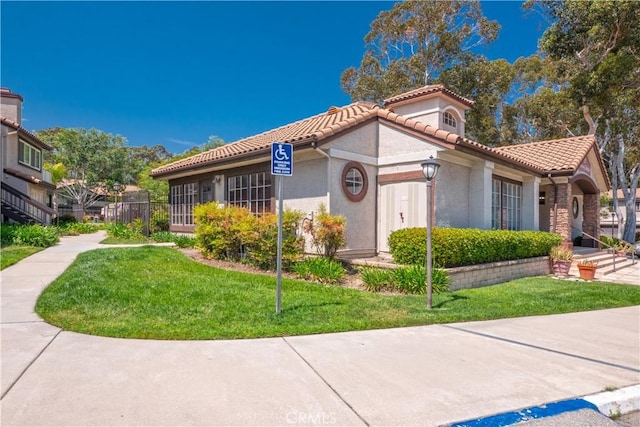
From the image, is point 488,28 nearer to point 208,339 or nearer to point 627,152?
point 627,152

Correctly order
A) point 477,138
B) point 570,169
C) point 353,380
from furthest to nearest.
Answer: point 477,138 < point 570,169 < point 353,380

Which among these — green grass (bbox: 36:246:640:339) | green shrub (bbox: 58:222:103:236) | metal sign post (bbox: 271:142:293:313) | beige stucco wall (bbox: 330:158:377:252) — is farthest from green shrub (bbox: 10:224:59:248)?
metal sign post (bbox: 271:142:293:313)

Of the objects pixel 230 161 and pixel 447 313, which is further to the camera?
pixel 230 161

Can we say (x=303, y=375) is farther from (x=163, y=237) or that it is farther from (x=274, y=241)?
(x=163, y=237)

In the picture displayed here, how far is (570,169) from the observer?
14508 millimetres

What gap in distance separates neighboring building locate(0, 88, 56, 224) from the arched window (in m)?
20.3

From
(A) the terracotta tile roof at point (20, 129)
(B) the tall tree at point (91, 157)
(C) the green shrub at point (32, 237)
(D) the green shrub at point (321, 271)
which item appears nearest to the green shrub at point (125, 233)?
(C) the green shrub at point (32, 237)

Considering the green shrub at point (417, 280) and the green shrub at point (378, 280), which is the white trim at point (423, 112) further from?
the green shrub at point (378, 280)

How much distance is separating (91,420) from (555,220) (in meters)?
16.8

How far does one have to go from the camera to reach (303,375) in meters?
3.89

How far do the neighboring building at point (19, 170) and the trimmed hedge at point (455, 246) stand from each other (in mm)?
19346

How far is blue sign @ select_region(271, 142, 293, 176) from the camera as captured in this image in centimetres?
580

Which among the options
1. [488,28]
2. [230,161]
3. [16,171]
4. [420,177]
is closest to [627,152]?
[488,28]

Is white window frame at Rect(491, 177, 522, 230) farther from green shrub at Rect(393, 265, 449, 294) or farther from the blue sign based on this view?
the blue sign
